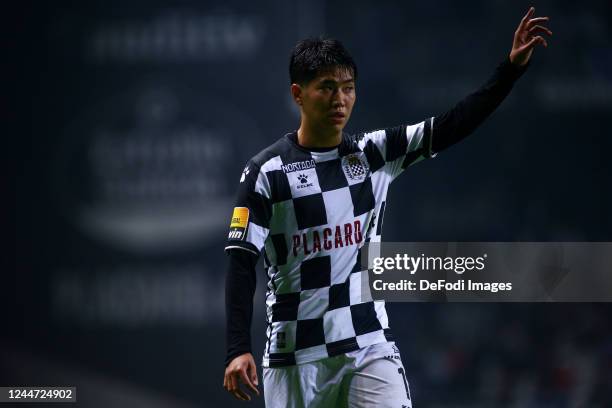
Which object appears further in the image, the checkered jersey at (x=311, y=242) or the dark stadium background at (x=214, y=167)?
the dark stadium background at (x=214, y=167)

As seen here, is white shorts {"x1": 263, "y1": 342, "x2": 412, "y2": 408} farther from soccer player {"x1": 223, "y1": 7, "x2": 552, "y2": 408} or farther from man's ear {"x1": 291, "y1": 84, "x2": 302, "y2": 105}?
man's ear {"x1": 291, "y1": 84, "x2": 302, "y2": 105}

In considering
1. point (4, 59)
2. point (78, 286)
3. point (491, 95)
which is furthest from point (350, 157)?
point (4, 59)

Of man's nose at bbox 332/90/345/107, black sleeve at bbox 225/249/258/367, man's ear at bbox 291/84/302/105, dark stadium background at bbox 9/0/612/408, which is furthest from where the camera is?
dark stadium background at bbox 9/0/612/408

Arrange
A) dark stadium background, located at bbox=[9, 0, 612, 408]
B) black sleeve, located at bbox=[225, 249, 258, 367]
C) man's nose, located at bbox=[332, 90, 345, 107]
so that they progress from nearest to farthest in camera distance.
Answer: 1. black sleeve, located at bbox=[225, 249, 258, 367]
2. man's nose, located at bbox=[332, 90, 345, 107]
3. dark stadium background, located at bbox=[9, 0, 612, 408]

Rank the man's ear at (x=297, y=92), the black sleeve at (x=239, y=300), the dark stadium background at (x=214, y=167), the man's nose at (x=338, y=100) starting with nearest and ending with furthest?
1. the black sleeve at (x=239, y=300)
2. the man's nose at (x=338, y=100)
3. the man's ear at (x=297, y=92)
4. the dark stadium background at (x=214, y=167)

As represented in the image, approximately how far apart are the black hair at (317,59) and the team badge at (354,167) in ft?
0.92

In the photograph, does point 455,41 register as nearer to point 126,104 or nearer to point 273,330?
point 126,104

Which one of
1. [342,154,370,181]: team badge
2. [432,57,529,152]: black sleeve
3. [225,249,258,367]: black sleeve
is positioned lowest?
[225,249,258,367]: black sleeve

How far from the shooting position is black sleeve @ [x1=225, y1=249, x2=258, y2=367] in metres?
2.90

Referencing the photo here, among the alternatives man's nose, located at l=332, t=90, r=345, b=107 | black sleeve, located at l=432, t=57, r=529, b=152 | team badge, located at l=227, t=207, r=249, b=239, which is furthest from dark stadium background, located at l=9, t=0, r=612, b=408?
team badge, located at l=227, t=207, r=249, b=239

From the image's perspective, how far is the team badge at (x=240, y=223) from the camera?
9.76 feet

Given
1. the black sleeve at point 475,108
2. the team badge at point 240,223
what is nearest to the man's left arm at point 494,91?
the black sleeve at point 475,108

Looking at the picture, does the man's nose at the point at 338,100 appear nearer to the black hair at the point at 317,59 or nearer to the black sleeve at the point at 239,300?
the black hair at the point at 317,59

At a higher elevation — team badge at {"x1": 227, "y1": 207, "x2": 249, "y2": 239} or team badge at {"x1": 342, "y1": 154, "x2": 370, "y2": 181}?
team badge at {"x1": 342, "y1": 154, "x2": 370, "y2": 181}
